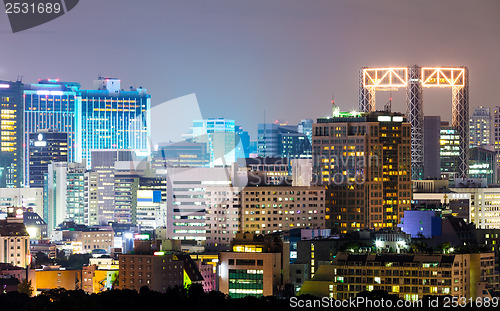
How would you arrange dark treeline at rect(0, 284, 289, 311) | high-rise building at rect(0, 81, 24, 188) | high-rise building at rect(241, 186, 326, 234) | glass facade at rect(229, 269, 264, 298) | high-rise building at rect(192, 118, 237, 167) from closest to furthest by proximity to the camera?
dark treeline at rect(0, 284, 289, 311) → glass facade at rect(229, 269, 264, 298) → high-rise building at rect(241, 186, 326, 234) → high-rise building at rect(192, 118, 237, 167) → high-rise building at rect(0, 81, 24, 188)

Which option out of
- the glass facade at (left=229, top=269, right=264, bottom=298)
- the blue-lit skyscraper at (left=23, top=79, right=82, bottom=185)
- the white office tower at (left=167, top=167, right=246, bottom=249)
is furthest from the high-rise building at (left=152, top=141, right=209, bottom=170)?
the glass facade at (left=229, top=269, right=264, bottom=298)

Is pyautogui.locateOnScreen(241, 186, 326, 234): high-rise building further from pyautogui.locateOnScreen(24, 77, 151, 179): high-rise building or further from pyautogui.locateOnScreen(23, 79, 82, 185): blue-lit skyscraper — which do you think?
pyautogui.locateOnScreen(24, 77, 151, 179): high-rise building

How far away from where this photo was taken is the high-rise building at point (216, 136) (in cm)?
14050

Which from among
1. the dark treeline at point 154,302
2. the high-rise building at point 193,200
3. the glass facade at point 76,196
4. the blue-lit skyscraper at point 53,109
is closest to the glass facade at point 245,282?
the dark treeline at point 154,302

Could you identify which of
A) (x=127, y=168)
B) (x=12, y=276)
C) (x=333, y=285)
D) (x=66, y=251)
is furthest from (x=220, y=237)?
(x=127, y=168)

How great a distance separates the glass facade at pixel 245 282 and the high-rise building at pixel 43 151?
77.4 metres

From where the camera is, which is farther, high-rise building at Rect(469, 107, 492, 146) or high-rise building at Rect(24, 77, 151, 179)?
high-rise building at Rect(24, 77, 151, 179)

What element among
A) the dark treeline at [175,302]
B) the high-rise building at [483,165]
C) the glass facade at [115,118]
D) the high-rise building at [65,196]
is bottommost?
the dark treeline at [175,302]

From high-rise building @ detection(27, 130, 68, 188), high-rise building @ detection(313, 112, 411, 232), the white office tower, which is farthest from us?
high-rise building @ detection(27, 130, 68, 188)

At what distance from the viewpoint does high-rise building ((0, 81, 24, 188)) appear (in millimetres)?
142750

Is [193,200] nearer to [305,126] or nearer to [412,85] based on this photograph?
[412,85]

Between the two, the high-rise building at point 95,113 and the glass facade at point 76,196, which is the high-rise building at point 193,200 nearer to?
the glass facade at point 76,196

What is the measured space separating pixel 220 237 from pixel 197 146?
55749mm

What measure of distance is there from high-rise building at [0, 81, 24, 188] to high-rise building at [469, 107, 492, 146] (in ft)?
131
